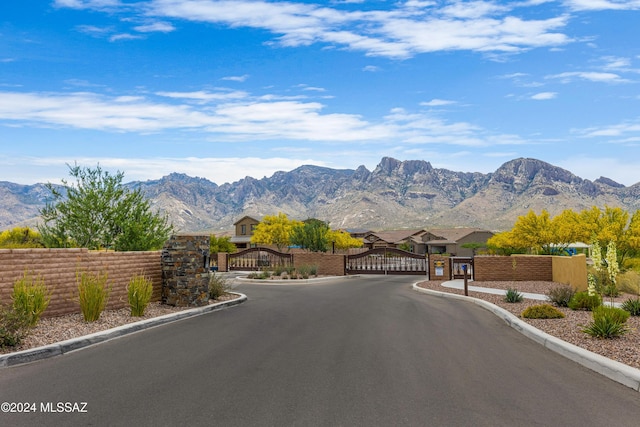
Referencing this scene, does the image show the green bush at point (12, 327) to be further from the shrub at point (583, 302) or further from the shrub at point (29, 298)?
the shrub at point (583, 302)

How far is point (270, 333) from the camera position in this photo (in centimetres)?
1246

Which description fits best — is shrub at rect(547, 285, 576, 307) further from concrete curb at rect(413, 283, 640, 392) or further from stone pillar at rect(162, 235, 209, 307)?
stone pillar at rect(162, 235, 209, 307)

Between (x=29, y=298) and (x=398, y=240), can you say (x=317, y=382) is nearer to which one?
(x=29, y=298)

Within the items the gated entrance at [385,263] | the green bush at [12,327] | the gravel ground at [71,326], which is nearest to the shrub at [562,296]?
the gravel ground at [71,326]

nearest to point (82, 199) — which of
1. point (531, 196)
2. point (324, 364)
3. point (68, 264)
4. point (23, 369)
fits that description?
point (68, 264)

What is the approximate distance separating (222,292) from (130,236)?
4.79m

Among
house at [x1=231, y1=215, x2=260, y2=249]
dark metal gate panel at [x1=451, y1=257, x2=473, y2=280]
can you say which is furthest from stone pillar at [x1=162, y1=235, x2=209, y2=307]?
house at [x1=231, y1=215, x2=260, y2=249]

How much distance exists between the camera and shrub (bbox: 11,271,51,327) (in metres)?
11.5

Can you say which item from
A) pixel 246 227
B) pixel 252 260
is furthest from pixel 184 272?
pixel 246 227

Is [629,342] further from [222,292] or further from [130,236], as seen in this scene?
[130,236]

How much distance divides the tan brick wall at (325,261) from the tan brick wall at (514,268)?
1258cm

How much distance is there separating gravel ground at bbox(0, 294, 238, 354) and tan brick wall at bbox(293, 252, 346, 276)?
25.5 m

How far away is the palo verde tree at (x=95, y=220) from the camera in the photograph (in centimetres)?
2173

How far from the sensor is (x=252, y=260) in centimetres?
4688
